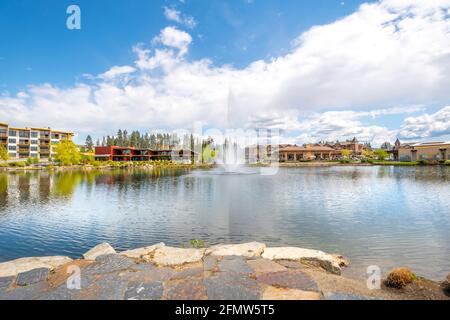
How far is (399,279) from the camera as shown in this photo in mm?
5996

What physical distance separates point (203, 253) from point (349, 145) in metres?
165

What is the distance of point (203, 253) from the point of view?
311 inches

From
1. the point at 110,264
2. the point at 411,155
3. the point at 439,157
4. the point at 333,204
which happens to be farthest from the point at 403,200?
the point at 411,155

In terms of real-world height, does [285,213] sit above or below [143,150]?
below

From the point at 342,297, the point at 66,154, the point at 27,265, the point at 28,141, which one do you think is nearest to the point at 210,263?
the point at 342,297

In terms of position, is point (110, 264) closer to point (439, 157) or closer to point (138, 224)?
point (138, 224)

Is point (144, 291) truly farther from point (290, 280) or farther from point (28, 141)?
point (28, 141)

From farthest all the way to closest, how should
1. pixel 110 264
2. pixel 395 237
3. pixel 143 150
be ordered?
pixel 143 150 → pixel 395 237 → pixel 110 264

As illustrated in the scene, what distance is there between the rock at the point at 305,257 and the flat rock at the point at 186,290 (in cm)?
284

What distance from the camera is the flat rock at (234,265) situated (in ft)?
21.0

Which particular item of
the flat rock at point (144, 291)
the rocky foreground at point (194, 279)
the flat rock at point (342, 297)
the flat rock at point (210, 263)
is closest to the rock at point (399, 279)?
Result: the rocky foreground at point (194, 279)

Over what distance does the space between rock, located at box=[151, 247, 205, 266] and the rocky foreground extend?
28mm

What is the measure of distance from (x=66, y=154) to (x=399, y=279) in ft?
323

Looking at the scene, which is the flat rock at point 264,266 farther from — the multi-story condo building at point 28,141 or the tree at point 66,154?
the multi-story condo building at point 28,141
